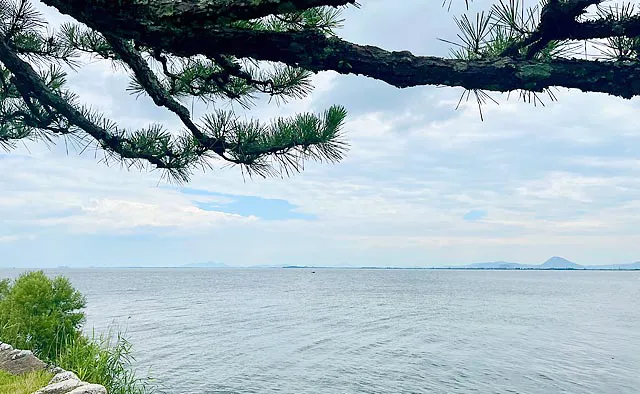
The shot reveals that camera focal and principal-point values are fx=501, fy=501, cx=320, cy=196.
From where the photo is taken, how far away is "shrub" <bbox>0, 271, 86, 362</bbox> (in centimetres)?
996

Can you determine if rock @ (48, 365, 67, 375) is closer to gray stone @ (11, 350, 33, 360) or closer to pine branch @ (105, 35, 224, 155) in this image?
gray stone @ (11, 350, 33, 360)

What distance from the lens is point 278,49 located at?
2.62 meters

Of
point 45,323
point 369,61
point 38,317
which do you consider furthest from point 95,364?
point 369,61

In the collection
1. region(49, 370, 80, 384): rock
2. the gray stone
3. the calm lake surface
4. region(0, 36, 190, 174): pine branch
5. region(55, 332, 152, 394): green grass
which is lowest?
the calm lake surface

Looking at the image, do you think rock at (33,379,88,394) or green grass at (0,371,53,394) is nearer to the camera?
rock at (33,379,88,394)

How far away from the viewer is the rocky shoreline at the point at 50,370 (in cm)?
609

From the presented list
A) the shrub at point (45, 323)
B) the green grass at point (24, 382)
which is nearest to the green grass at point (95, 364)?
the shrub at point (45, 323)

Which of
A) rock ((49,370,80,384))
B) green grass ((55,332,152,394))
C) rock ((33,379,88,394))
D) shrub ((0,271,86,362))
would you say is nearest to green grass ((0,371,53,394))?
rock ((49,370,80,384))

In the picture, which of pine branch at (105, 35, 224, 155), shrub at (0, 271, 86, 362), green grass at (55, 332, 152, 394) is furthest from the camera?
shrub at (0, 271, 86, 362)

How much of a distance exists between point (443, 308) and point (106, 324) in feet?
98.1

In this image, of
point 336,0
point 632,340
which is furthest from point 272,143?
point 632,340

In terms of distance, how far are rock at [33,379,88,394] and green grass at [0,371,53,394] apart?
1.24 feet

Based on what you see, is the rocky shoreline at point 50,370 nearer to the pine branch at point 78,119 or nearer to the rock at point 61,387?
the rock at point 61,387

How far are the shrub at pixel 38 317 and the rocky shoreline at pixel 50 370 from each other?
1745mm
